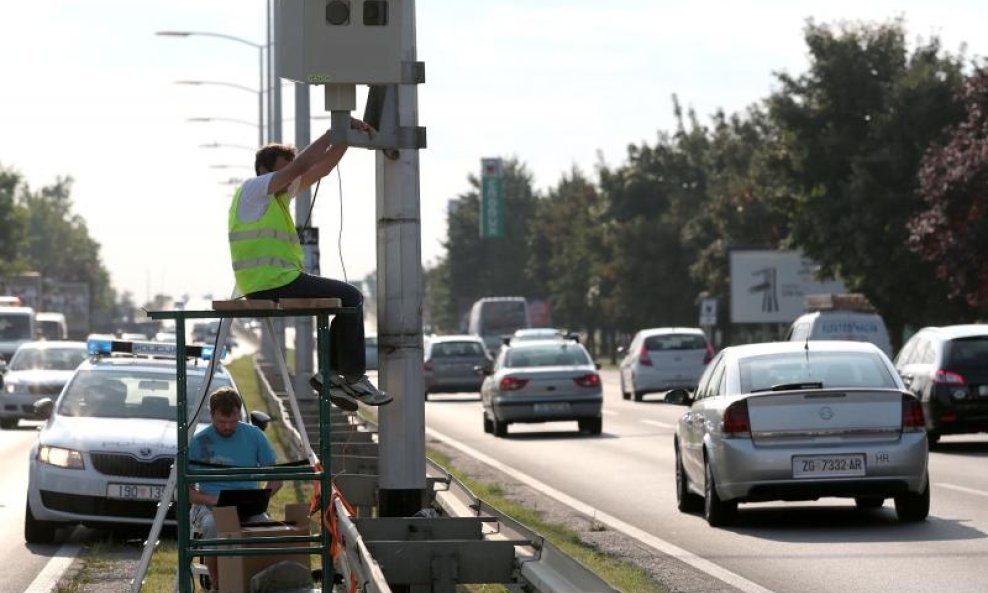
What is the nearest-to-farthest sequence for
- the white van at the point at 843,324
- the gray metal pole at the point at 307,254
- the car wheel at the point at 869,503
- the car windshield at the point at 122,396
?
the car windshield at the point at 122,396
the car wheel at the point at 869,503
the gray metal pole at the point at 307,254
the white van at the point at 843,324

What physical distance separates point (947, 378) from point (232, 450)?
1636cm

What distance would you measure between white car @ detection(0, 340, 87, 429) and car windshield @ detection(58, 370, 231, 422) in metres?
18.0

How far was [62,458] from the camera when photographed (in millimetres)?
16422

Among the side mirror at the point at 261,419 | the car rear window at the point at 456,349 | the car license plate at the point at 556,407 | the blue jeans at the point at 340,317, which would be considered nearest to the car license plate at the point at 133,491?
the side mirror at the point at 261,419

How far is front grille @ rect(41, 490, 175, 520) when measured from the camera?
53.1 feet

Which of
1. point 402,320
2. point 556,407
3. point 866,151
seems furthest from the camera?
point 866,151

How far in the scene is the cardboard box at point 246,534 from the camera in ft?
32.1

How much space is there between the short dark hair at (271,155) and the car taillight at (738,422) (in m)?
7.32

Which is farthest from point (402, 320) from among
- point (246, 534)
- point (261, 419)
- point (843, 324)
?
point (843, 324)

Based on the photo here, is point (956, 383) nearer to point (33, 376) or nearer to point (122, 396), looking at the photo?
point (122, 396)

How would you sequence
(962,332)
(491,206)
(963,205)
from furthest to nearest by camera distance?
(491,206) < (963,205) < (962,332)

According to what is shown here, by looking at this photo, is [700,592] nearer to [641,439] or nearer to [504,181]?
[641,439]

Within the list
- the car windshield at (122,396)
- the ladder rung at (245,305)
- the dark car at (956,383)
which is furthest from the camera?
the dark car at (956,383)

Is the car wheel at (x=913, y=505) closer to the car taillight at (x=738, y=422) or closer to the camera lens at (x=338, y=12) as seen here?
the car taillight at (x=738, y=422)
